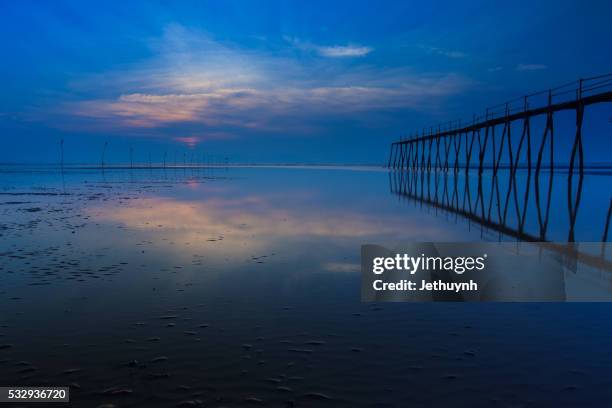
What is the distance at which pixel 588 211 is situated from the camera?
2750 cm

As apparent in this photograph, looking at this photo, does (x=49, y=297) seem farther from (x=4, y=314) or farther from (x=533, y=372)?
(x=533, y=372)

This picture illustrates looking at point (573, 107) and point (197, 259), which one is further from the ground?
point (573, 107)

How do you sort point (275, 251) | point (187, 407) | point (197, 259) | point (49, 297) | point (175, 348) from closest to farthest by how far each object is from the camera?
point (187, 407) < point (175, 348) < point (49, 297) < point (197, 259) < point (275, 251)

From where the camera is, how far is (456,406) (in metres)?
5.30

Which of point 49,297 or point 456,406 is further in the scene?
point 49,297

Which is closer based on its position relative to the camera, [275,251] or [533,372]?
[533,372]

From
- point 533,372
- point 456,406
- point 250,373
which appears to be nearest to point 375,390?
point 456,406

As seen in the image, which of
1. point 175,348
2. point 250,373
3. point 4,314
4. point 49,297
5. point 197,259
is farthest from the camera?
point 197,259

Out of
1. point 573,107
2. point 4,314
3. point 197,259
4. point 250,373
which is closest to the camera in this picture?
point 250,373

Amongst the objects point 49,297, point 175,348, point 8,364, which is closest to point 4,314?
point 49,297

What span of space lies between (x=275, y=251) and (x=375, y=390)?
9257mm

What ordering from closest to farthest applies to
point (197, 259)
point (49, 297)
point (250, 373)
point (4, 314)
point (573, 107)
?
point (250, 373) < point (4, 314) < point (49, 297) < point (197, 259) < point (573, 107)

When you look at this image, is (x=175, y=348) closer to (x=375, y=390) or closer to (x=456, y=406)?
(x=375, y=390)

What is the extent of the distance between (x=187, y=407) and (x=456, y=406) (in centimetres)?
328
